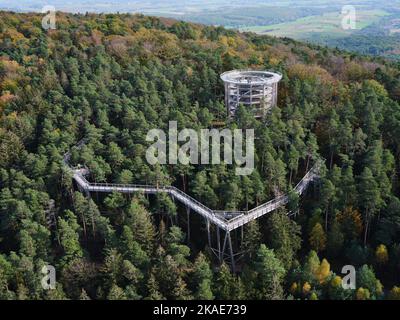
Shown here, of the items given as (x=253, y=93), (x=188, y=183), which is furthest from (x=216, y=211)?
(x=253, y=93)

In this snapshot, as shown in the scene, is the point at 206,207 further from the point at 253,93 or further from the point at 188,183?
the point at 253,93

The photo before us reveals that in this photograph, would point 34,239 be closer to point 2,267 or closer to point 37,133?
point 2,267

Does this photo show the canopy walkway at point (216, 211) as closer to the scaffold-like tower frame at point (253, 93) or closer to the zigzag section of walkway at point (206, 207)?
the zigzag section of walkway at point (206, 207)

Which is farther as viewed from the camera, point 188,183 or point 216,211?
point 188,183

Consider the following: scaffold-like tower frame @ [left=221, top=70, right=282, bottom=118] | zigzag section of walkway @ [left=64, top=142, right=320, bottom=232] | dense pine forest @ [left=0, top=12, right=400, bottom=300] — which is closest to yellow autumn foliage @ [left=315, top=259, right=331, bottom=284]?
dense pine forest @ [left=0, top=12, right=400, bottom=300]

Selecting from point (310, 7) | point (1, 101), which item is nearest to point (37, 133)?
point (1, 101)

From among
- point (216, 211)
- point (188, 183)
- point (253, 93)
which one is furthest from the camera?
point (253, 93)

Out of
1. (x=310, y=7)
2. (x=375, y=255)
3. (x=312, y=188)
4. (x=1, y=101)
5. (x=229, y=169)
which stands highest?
(x=310, y=7)
